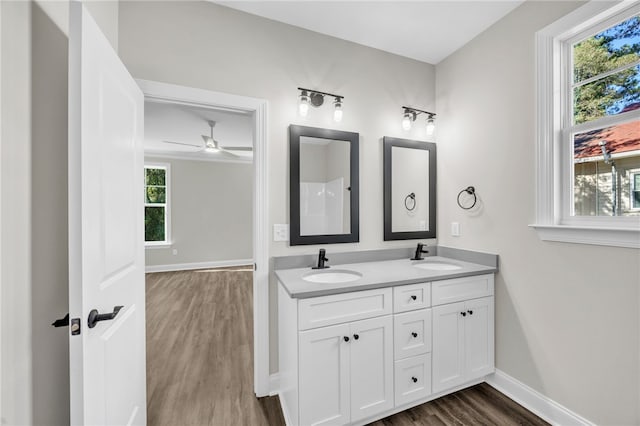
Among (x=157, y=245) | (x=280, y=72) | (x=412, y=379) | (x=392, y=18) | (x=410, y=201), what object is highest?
(x=392, y=18)

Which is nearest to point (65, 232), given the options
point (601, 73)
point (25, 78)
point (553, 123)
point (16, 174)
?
point (16, 174)

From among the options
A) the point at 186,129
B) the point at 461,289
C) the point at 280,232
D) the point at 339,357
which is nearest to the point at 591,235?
the point at 461,289

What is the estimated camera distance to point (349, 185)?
218 cm

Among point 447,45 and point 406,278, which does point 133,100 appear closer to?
point 406,278

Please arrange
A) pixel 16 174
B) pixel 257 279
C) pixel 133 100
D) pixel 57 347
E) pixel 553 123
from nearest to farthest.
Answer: pixel 16 174 < pixel 57 347 < pixel 133 100 < pixel 553 123 < pixel 257 279

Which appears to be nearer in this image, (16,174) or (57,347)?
(16,174)

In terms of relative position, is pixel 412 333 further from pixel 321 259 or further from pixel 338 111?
pixel 338 111

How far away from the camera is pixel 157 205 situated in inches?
228

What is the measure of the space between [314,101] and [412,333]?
1.77m

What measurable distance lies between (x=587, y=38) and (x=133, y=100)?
2631 millimetres

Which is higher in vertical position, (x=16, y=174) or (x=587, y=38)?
(x=587, y=38)

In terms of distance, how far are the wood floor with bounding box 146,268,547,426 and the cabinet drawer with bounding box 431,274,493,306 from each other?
2.27 feet

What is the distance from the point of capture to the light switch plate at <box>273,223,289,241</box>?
1.94 metres

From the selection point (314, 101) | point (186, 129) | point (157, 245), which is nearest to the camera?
point (314, 101)
